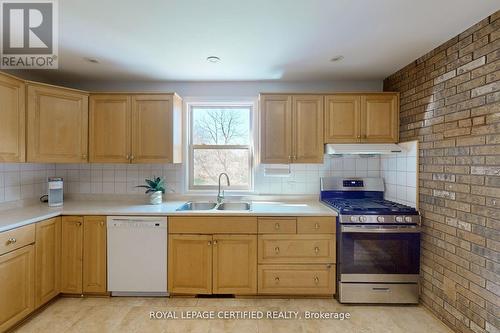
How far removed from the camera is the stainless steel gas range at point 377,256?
96.4 inches

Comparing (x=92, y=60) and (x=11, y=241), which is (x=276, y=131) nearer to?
(x=92, y=60)

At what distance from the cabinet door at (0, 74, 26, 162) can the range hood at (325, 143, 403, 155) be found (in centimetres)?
306

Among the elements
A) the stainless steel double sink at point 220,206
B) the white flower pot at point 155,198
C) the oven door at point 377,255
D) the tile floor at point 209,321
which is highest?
the white flower pot at point 155,198

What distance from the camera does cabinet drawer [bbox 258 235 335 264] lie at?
2.54 m

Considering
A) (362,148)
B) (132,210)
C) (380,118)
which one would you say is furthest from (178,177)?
(380,118)

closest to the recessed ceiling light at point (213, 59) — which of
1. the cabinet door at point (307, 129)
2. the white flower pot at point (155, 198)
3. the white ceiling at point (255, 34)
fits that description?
the white ceiling at point (255, 34)

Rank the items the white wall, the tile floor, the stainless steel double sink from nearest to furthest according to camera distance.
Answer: the tile floor < the stainless steel double sink < the white wall

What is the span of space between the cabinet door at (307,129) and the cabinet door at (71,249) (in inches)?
92.9

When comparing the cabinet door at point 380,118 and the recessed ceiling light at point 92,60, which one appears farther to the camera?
the cabinet door at point 380,118

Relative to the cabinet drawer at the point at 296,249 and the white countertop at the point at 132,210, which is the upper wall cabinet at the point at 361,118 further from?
the cabinet drawer at the point at 296,249

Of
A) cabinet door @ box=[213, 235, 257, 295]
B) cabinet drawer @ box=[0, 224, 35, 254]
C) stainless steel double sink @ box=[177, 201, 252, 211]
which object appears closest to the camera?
cabinet drawer @ box=[0, 224, 35, 254]

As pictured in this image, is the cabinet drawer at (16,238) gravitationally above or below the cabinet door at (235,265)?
above

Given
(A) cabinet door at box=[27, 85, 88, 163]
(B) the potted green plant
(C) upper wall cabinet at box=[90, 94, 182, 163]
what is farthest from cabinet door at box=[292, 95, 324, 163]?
(A) cabinet door at box=[27, 85, 88, 163]

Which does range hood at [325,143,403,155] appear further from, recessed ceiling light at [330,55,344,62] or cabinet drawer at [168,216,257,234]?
cabinet drawer at [168,216,257,234]
